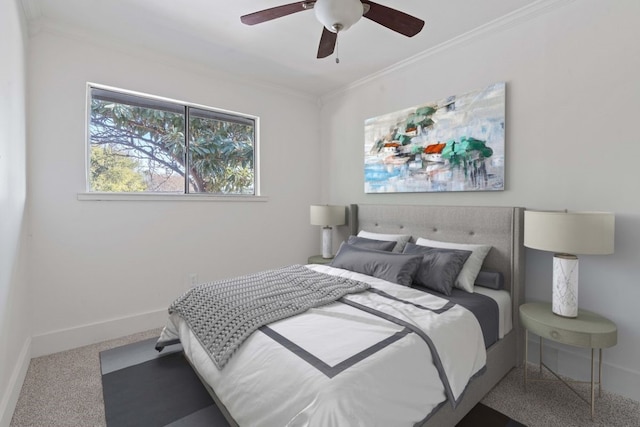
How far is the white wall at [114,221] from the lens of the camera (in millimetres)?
2447

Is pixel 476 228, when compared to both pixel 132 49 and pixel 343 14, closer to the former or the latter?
pixel 343 14

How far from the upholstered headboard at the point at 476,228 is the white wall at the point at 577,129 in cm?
17

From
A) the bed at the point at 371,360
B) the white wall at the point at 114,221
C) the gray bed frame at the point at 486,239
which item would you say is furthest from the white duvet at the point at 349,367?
the white wall at the point at 114,221

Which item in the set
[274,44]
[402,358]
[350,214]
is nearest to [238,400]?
[402,358]

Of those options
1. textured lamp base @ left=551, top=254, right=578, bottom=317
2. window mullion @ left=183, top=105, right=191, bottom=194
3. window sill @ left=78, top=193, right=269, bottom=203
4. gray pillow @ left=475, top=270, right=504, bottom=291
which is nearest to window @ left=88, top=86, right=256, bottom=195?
window mullion @ left=183, top=105, right=191, bottom=194

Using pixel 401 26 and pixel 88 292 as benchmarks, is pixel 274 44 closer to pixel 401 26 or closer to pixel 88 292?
pixel 401 26

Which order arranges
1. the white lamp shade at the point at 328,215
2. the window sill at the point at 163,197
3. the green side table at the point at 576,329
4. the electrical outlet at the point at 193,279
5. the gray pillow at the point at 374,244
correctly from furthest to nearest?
the white lamp shade at the point at 328,215, the electrical outlet at the point at 193,279, the gray pillow at the point at 374,244, the window sill at the point at 163,197, the green side table at the point at 576,329

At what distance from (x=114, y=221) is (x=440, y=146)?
309 cm

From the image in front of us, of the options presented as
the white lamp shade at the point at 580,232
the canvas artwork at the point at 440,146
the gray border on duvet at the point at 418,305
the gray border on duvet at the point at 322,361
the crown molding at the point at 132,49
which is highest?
the crown molding at the point at 132,49

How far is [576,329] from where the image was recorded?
1.73 meters

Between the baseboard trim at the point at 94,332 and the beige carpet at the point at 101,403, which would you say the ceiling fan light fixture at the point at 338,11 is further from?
the baseboard trim at the point at 94,332

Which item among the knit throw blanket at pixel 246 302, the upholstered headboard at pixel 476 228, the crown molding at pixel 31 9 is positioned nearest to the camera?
the knit throw blanket at pixel 246 302

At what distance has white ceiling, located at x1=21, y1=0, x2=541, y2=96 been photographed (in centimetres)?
223

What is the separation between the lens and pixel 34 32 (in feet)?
7.75
